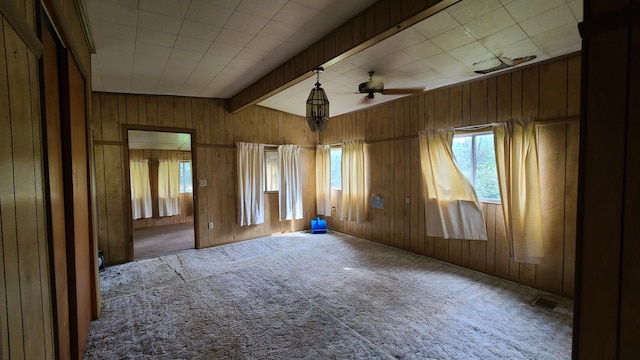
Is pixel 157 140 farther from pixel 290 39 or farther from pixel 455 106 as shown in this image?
pixel 455 106

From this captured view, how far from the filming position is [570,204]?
9.12 feet

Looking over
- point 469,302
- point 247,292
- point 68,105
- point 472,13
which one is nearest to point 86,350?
point 247,292

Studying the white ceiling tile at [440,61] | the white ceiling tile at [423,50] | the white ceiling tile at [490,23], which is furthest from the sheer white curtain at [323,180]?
the white ceiling tile at [490,23]

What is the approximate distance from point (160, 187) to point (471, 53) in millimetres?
7456

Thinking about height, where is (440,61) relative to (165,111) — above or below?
above

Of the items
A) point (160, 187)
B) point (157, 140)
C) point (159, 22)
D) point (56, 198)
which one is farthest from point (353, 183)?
point (160, 187)

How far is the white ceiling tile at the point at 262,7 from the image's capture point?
206cm

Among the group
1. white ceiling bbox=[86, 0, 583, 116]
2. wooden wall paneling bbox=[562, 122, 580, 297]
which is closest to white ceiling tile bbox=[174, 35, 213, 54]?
white ceiling bbox=[86, 0, 583, 116]

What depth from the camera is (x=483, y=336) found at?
7.28ft

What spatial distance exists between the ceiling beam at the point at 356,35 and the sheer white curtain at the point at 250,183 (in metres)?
1.74

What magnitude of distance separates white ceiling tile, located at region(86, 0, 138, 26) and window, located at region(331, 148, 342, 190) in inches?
162

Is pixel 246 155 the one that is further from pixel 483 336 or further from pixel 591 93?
pixel 591 93

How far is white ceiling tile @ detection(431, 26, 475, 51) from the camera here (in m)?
2.34

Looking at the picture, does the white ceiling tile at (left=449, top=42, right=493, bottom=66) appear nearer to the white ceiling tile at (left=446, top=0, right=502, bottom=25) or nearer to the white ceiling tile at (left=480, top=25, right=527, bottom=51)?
the white ceiling tile at (left=480, top=25, right=527, bottom=51)
